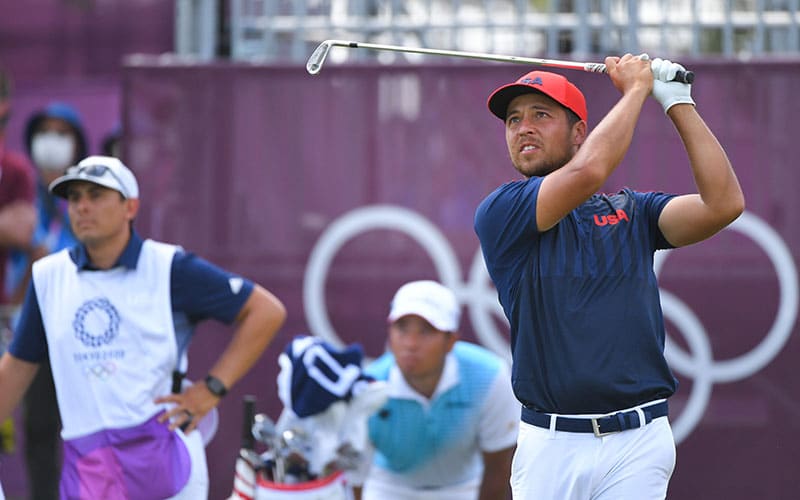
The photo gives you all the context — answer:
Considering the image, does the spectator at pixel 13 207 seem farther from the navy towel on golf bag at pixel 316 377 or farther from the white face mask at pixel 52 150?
the navy towel on golf bag at pixel 316 377

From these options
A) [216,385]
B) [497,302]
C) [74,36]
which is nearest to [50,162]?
[74,36]

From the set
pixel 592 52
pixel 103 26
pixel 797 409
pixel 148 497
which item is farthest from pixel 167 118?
pixel 797 409

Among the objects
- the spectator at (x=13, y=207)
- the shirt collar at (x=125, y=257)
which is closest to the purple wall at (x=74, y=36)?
the spectator at (x=13, y=207)

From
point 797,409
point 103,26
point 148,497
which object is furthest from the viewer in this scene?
point 103,26

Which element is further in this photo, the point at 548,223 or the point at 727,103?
the point at 727,103

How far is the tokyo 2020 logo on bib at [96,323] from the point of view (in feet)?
16.6

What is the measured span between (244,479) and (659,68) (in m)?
2.34

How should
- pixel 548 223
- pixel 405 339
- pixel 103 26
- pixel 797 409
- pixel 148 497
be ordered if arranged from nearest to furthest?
pixel 548 223
pixel 148 497
pixel 405 339
pixel 797 409
pixel 103 26

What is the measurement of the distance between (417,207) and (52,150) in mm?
2562

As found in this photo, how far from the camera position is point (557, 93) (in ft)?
13.6

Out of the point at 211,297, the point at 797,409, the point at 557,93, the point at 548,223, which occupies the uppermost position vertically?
the point at 557,93

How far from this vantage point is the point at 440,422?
5.98 metres

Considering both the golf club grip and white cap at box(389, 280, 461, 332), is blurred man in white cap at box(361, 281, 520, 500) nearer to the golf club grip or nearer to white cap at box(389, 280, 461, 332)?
white cap at box(389, 280, 461, 332)

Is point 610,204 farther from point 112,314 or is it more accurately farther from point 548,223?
point 112,314
